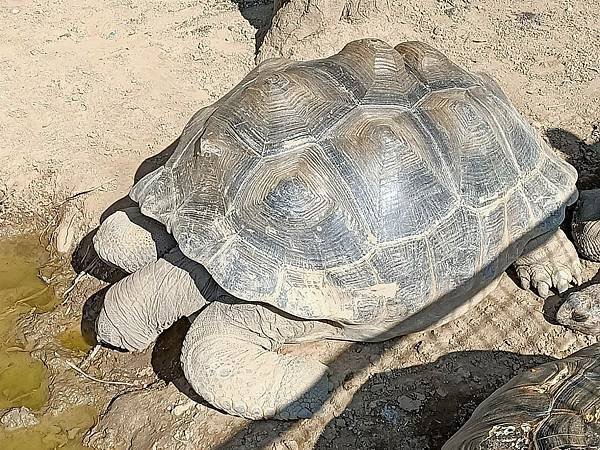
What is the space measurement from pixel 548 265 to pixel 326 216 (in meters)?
1.60

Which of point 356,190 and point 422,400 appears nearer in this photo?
point 356,190

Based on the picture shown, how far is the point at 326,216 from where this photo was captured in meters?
3.37

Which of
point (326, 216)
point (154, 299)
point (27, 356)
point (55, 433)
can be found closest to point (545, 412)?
point (326, 216)

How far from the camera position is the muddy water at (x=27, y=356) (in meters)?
3.84

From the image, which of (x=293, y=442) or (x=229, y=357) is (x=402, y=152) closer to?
(x=229, y=357)

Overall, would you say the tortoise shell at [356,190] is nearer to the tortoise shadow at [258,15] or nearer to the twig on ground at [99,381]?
the twig on ground at [99,381]

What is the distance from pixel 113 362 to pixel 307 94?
78.9 inches

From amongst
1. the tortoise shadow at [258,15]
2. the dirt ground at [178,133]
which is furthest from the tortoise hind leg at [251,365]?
the tortoise shadow at [258,15]

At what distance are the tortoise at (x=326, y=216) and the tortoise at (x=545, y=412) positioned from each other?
823 mm

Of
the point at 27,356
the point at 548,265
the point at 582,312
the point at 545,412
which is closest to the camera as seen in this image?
the point at 545,412

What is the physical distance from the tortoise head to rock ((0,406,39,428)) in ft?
10.1

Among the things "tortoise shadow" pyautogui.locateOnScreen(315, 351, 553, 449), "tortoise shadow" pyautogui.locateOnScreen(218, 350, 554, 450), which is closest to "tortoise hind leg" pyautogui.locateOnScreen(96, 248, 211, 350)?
"tortoise shadow" pyautogui.locateOnScreen(218, 350, 554, 450)

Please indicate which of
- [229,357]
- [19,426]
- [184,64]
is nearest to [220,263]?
[229,357]

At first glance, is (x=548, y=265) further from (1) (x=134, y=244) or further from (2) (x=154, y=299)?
(1) (x=134, y=244)
